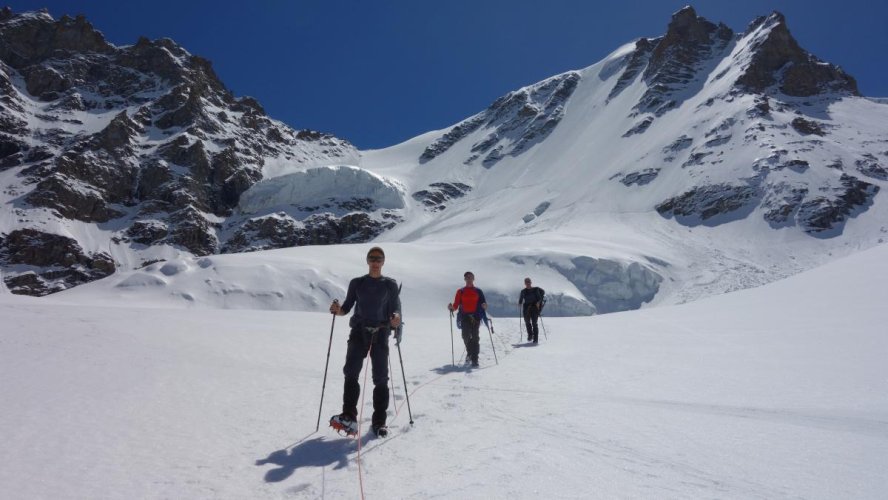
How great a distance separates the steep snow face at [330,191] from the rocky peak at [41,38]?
83829mm

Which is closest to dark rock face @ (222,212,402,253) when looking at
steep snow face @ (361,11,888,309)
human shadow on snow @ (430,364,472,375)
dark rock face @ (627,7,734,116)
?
steep snow face @ (361,11,888,309)

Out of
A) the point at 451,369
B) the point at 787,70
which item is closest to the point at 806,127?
the point at 787,70

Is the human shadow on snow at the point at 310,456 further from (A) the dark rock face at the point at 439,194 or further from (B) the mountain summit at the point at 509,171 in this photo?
(A) the dark rock face at the point at 439,194

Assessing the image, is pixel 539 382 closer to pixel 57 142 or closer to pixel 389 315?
pixel 389 315

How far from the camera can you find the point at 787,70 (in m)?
84.8

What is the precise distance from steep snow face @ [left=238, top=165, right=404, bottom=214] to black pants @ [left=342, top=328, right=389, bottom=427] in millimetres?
106305

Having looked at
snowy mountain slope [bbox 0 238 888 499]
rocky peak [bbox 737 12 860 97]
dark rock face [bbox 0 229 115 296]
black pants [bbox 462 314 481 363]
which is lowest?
snowy mountain slope [bbox 0 238 888 499]

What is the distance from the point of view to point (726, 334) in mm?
10484

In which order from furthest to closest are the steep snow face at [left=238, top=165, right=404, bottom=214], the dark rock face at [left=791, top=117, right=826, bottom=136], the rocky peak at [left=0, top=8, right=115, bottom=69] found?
the rocky peak at [left=0, top=8, right=115, bottom=69], the steep snow face at [left=238, top=165, right=404, bottom=214], the dark rock face at [left=791, top=117, right=826, bottom=136]

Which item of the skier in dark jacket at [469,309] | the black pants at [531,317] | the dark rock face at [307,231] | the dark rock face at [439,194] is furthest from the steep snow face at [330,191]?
the skier in dark jacket at [469,309]

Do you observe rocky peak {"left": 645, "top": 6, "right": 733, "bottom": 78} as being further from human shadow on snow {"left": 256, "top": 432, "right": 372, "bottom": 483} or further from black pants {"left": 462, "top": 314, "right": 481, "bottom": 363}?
human shadow on snow {"left": 256, "top": 432, "right": 372, "bottom": 483}

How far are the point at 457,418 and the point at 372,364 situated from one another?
45.8 inches

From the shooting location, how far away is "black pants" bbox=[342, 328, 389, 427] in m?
4.88

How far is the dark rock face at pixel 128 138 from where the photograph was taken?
104 m
